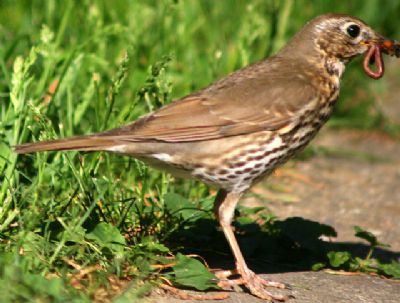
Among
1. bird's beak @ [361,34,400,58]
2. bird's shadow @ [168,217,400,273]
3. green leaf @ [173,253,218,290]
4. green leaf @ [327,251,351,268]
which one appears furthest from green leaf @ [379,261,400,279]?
bird's beak @ [361,34,400,58]

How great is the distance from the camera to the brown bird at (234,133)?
4586 millimetres

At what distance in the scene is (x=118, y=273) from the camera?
415 centimetres

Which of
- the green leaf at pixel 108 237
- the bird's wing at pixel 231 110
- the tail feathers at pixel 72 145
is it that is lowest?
the green leaf at pixel 108 237

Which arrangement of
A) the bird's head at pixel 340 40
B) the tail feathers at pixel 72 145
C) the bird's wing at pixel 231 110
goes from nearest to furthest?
the tail feathers at pixel 72 145 < the bird's wing at pixel 231 110 < the bird's head at pixel 340 40

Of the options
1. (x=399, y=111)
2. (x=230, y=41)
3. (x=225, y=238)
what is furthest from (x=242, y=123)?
(x=399, y=111)

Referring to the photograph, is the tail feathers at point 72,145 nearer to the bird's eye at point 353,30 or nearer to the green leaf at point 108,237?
the green leaf at point 108,237

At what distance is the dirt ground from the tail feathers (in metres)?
0.80

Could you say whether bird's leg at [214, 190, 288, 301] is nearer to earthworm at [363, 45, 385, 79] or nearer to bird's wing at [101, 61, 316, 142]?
bird's wing at [101, 61, 316, 142]

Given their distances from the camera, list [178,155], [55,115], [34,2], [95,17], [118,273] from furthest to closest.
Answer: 1. [34,2]
2. [95,17]
3. [55,115]
4. [178,155]
5. [118,273]

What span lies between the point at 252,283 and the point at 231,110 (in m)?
0.89

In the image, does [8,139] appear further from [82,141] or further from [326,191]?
[326,191]

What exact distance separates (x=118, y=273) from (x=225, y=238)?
1117 mm

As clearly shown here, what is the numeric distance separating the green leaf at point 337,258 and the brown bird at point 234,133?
0.42m

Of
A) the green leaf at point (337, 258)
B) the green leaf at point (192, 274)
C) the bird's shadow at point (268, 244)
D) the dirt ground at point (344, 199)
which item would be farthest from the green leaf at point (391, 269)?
the green leaf at point (192, 274)
